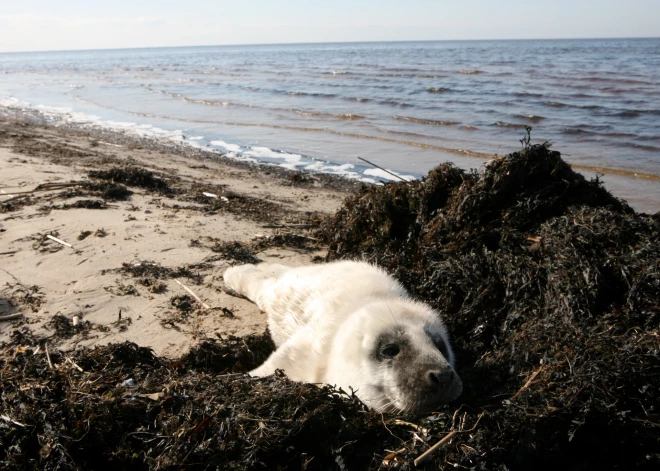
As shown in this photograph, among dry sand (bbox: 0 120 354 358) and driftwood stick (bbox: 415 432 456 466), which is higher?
driftwood stick (bbox: 415 432 456 466)

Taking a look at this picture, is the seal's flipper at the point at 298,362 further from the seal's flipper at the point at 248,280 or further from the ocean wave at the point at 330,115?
the ocean wave at the point at 330,115

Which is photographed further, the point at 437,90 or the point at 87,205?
the point at 437,90

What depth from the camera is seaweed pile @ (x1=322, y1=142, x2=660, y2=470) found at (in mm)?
2420

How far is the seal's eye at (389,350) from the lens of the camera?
9.64ft

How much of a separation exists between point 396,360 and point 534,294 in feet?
4.39

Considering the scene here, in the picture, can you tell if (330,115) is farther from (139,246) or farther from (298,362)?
(298,362)

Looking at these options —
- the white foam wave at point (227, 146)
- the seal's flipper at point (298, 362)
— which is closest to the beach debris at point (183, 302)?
the seal's flipper at point (298, 362)

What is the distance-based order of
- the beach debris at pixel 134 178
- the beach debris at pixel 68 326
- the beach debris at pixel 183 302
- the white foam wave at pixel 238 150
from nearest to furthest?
the beach debris at pixel 68 326, the beach debris at pixel 183 302, the beach debris at pixel 134 178, the white foam wave at pixel 238 150

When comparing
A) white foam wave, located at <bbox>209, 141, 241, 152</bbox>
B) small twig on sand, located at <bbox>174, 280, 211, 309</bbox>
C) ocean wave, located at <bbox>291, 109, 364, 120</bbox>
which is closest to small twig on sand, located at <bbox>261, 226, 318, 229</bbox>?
small twig on sand, located at <bbox>174, 280, 211, 309</bbox>

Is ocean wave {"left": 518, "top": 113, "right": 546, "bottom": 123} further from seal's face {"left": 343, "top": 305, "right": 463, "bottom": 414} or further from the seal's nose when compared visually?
the seal's nose

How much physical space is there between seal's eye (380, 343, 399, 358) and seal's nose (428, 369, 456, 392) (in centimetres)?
28

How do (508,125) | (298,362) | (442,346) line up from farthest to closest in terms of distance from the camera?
(508,125), (298,362), (442,346)

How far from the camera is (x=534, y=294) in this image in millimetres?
3752

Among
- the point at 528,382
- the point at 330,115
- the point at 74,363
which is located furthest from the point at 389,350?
the point at 330,115
